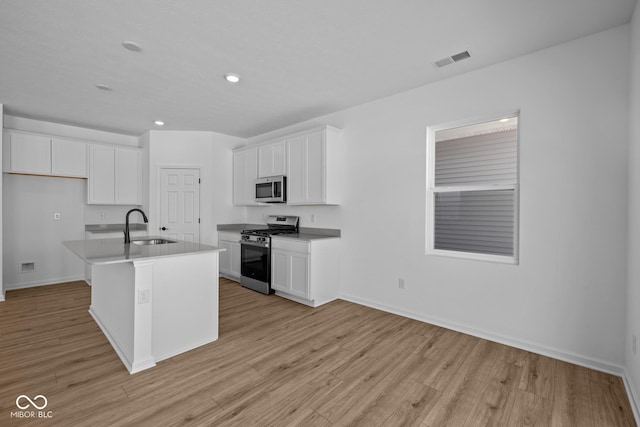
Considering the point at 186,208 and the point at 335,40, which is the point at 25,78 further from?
the point at 335,40

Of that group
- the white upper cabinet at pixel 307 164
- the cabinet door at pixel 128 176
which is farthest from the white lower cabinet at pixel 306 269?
the cabinet door at pixel 128 176

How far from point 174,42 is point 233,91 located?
1094 mm

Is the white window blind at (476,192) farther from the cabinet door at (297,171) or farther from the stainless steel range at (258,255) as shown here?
the stainless steel range at (258,255)

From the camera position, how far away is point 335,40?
251 centimetres

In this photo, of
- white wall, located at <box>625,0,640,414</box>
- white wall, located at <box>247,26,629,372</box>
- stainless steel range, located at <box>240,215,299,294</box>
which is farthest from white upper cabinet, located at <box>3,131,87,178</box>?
white wall, located at <box>625,0,640,414</box>

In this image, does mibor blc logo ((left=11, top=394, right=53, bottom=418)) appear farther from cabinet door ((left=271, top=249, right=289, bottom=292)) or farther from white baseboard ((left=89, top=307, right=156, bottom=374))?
Result: cabinet door ((left=271, top=249, right=289, bottom=292))

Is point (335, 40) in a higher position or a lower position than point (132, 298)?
higher

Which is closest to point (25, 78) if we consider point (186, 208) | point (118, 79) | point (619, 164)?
point (118, 79)

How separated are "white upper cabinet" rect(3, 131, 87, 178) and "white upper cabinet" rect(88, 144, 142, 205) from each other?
0.54 ft

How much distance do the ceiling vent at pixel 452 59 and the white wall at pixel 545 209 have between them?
336mm

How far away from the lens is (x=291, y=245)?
4.10 metres

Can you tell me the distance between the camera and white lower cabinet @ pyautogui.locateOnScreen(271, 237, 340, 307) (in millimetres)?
3871

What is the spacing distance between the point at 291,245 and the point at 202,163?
2.58m

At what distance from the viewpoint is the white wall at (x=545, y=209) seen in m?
2.35
